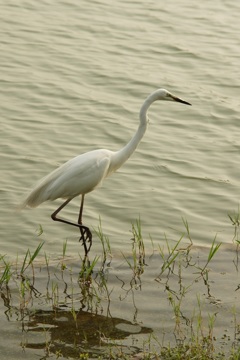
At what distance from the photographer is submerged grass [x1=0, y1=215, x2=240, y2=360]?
5.26m

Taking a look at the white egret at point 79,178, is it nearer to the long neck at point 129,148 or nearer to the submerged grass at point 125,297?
the long neck at point 129,148

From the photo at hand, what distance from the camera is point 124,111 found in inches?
425

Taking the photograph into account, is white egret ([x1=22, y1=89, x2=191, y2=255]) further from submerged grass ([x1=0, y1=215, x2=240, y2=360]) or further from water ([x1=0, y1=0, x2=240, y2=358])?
submerged grass ([x1=0, y1=215, x2=240, y2=360])

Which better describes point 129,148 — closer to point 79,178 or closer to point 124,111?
point 79,178

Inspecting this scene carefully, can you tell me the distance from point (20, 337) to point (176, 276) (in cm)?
163

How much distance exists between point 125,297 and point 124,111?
4.86 meters

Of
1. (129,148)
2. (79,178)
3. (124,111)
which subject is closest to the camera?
(79,178)

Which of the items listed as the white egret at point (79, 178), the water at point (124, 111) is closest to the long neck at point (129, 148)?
the white egret at point (79, 178)

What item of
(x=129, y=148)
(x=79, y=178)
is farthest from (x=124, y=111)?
(x=79, y=178)

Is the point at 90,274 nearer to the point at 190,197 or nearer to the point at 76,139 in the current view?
the point at 190,197

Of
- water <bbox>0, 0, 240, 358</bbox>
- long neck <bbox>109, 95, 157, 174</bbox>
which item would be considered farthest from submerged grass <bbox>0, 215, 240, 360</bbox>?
long neck <bbox>109, 95, 157, 174</bbox>

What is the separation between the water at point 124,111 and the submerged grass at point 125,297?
502 millimetres

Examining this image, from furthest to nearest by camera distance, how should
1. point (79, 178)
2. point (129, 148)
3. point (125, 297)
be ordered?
point (129, 148), point (79, 178), point (125, 297)

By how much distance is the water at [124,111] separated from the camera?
8.17m
